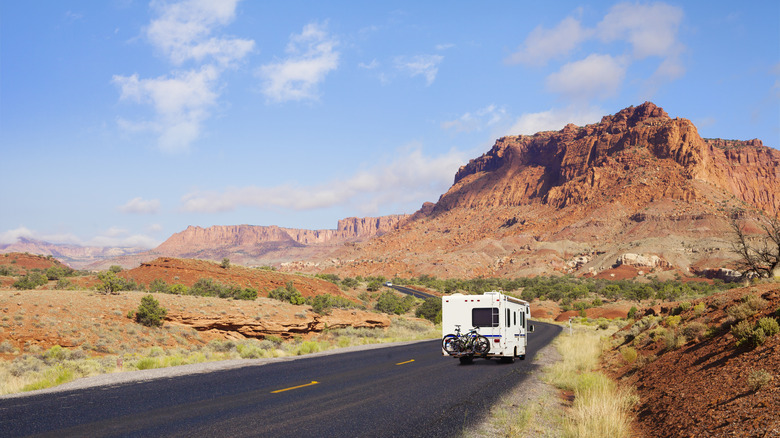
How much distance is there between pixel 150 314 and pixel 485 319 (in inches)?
678

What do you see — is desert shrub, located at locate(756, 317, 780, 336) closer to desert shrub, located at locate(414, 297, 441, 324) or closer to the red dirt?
the red dirt

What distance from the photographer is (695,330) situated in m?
14.1

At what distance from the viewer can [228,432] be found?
720 centimetres

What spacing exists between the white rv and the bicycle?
0.07 m

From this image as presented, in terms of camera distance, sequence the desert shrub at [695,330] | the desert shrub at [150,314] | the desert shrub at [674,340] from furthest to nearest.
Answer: the desert shrub at [150,314]
the desert shrub at [674,340]
the desert shrub at [695,330]

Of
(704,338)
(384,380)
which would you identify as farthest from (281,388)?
(704,338)

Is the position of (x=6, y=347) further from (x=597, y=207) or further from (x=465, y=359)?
(x=597, y=207)

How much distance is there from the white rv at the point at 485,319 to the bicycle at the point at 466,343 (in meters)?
0.07

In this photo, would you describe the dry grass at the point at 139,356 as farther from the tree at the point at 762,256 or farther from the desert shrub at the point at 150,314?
the tree at the point at 762,256

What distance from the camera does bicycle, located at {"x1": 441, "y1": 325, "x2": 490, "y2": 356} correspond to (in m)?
17.5

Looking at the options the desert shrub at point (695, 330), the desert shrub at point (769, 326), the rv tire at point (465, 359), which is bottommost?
the rv tire at point (465, 359)

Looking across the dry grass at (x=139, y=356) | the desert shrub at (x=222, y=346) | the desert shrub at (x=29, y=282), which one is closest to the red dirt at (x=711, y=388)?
the dry grass at (x=139, y=356)

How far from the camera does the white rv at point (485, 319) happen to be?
56.2 ft

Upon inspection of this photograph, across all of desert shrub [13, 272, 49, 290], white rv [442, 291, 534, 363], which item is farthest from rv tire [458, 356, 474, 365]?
desert shrub [13, 272, 49, 290]
